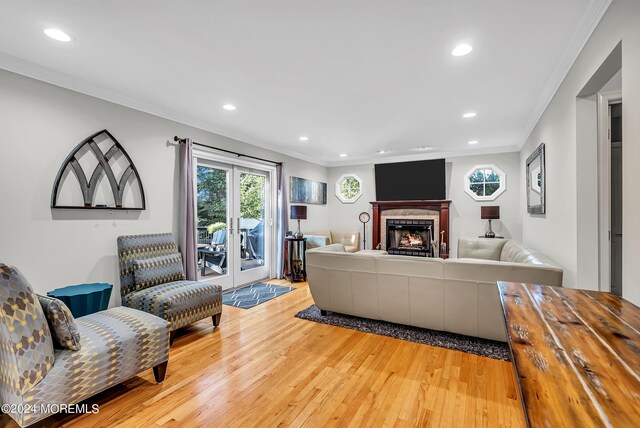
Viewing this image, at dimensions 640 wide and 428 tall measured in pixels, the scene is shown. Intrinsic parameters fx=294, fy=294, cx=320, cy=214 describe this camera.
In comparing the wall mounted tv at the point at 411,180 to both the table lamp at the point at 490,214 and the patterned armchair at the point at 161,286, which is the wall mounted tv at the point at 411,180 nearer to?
the table lamp at the point at 490,214

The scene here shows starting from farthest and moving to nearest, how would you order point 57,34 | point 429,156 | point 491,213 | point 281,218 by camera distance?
point 429,156 < point 281,218 < point 491,213 < point 57,34

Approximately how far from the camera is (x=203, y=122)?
162 inches

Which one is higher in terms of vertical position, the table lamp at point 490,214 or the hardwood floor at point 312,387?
the table lamp at point 490,214

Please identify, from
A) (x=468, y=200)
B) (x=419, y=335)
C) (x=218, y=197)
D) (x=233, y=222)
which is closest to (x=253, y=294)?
(x=233, y=222)

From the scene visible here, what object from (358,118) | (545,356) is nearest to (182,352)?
(545,356)

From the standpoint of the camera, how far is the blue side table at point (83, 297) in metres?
2.48

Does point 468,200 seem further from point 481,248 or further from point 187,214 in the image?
point 187,214

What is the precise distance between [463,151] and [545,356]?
19.5 feet

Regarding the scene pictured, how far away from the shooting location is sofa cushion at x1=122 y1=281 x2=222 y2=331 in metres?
2.72

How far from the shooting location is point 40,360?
161cm

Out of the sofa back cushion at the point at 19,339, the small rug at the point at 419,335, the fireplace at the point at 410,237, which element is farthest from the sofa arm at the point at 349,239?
the sofa back cushion at the point at 19,339

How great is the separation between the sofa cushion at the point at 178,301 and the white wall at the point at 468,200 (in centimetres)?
459

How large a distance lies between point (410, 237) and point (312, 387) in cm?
500

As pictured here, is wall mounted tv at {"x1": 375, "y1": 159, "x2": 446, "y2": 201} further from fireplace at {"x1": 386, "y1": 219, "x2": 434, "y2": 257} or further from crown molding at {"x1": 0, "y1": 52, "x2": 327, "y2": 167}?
crown molding at {"x1": 0, "y1": 52, "x2": 327, "y2": 167}
